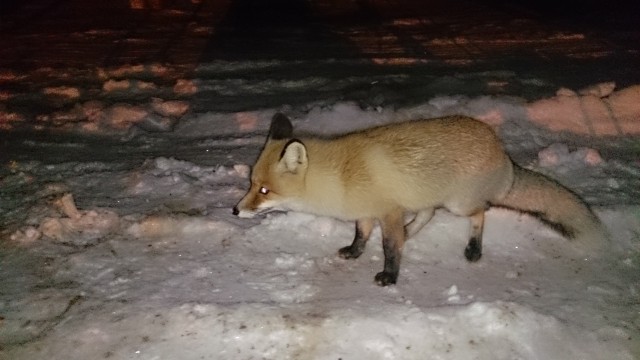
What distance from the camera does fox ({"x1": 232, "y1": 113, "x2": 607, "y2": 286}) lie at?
3.64m

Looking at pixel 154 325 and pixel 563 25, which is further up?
pixel 563 25

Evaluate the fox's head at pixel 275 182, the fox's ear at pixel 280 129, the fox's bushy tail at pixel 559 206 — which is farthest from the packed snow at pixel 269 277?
the fox's ear at pixel 280 129

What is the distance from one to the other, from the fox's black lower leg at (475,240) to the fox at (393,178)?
0.12 metres

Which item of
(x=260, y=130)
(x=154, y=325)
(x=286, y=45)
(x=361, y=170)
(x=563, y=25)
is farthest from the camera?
(x=563, y=25)

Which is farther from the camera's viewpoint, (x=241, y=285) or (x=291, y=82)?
(x=291, y=82)

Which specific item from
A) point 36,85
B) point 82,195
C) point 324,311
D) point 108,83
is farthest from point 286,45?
point 324,311

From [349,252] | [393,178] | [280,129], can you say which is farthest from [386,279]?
[280,129]

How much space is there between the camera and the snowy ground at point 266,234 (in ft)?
10.8

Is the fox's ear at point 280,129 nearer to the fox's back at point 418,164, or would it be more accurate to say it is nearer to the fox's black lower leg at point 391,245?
the fox's back at point 418,164

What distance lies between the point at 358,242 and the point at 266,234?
0.72 metres

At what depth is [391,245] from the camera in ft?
12.3

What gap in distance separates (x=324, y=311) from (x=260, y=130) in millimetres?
2866

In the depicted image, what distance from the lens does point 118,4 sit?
12000 millimetres

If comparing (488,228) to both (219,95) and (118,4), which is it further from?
(118,4)
